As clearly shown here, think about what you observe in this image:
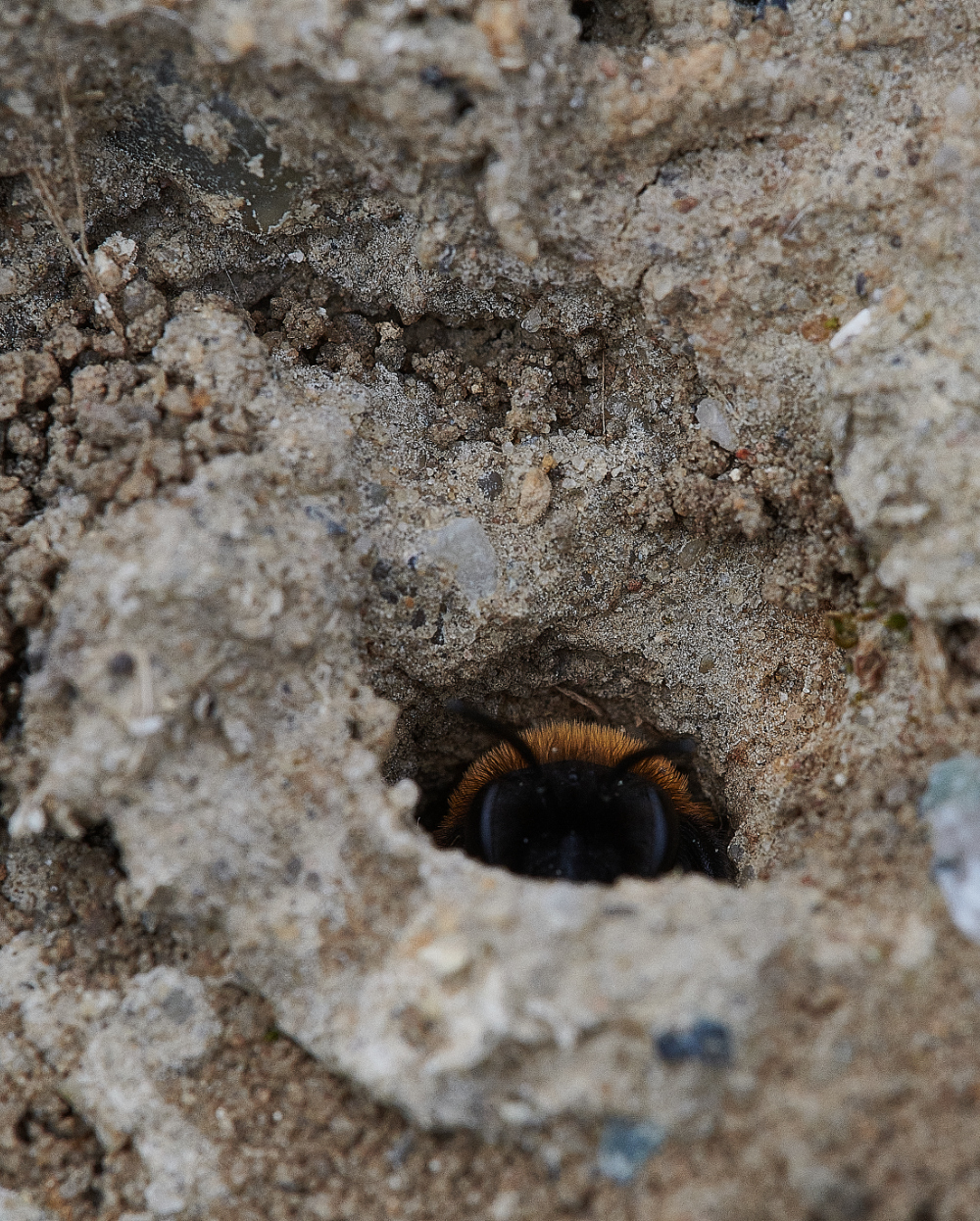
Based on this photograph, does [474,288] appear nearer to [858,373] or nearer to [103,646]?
[858,373]

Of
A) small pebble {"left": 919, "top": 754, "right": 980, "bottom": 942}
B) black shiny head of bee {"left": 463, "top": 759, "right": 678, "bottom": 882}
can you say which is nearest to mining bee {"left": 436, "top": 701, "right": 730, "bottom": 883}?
black shiny head of bee {"left": 463, "top": 759, "right": 678, "bottom": 882}

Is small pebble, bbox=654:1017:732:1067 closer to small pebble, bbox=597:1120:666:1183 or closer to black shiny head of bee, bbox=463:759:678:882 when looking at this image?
small pebble, bbox=597:1120:666:1183

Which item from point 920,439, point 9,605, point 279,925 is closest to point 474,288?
point 920,439

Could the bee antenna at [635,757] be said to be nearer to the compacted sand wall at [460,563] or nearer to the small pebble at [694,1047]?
the compacted sand wall at [460,563]

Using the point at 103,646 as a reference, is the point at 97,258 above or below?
above

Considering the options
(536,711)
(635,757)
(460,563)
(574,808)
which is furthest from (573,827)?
(460,563)

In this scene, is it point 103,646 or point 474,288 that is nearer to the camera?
point 103,646

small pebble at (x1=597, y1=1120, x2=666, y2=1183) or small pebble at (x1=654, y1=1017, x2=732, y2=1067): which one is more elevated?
small pebble at (x1=654, y1=1017, x2=732, y2=1067)
